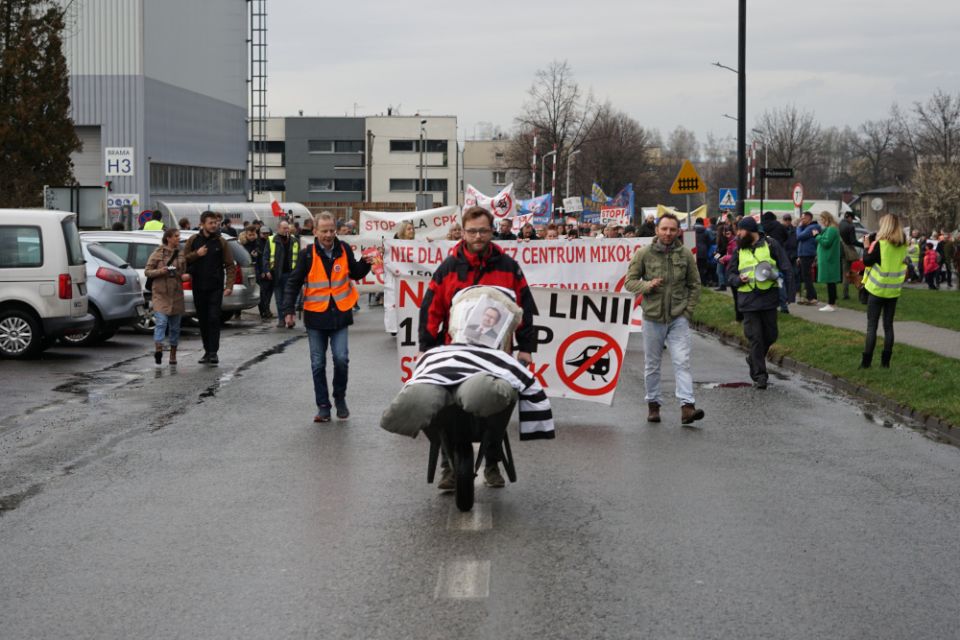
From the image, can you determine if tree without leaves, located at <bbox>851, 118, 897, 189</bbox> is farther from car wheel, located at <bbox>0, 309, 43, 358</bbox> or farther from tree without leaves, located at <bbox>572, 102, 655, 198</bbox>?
car wheel, located at <bbox>0, 309, 43, 358</bbox>

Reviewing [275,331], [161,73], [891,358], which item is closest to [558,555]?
[891,358]

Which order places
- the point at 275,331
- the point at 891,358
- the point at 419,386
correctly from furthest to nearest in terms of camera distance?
the point at 275,331, the point at 891,358, the point at 419,386

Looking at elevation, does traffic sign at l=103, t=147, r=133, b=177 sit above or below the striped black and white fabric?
above

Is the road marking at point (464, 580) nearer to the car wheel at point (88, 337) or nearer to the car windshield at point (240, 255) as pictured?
the car wheel at point (88, 337)

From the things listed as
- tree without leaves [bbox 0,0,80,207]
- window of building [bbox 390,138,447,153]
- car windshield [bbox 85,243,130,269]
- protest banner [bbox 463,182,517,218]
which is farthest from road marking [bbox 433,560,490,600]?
window of building [bbox 390,138,447,153]

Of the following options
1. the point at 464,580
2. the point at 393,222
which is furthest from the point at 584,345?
the point at 393,222

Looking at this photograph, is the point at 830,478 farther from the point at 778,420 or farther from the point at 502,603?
the point at 502,603

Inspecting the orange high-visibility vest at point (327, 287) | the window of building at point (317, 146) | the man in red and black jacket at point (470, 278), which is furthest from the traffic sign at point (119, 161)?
the window of building at point (317, 146)

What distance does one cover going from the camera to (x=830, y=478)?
9562 millimetres

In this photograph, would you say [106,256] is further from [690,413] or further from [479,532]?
[479,532]

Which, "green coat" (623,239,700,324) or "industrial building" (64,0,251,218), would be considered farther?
"industrial building" (64,0,251,218)

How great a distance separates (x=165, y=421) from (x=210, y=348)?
5.45 m

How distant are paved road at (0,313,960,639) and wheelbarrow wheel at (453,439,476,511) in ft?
0.44

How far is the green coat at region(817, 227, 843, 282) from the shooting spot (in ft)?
91.0
